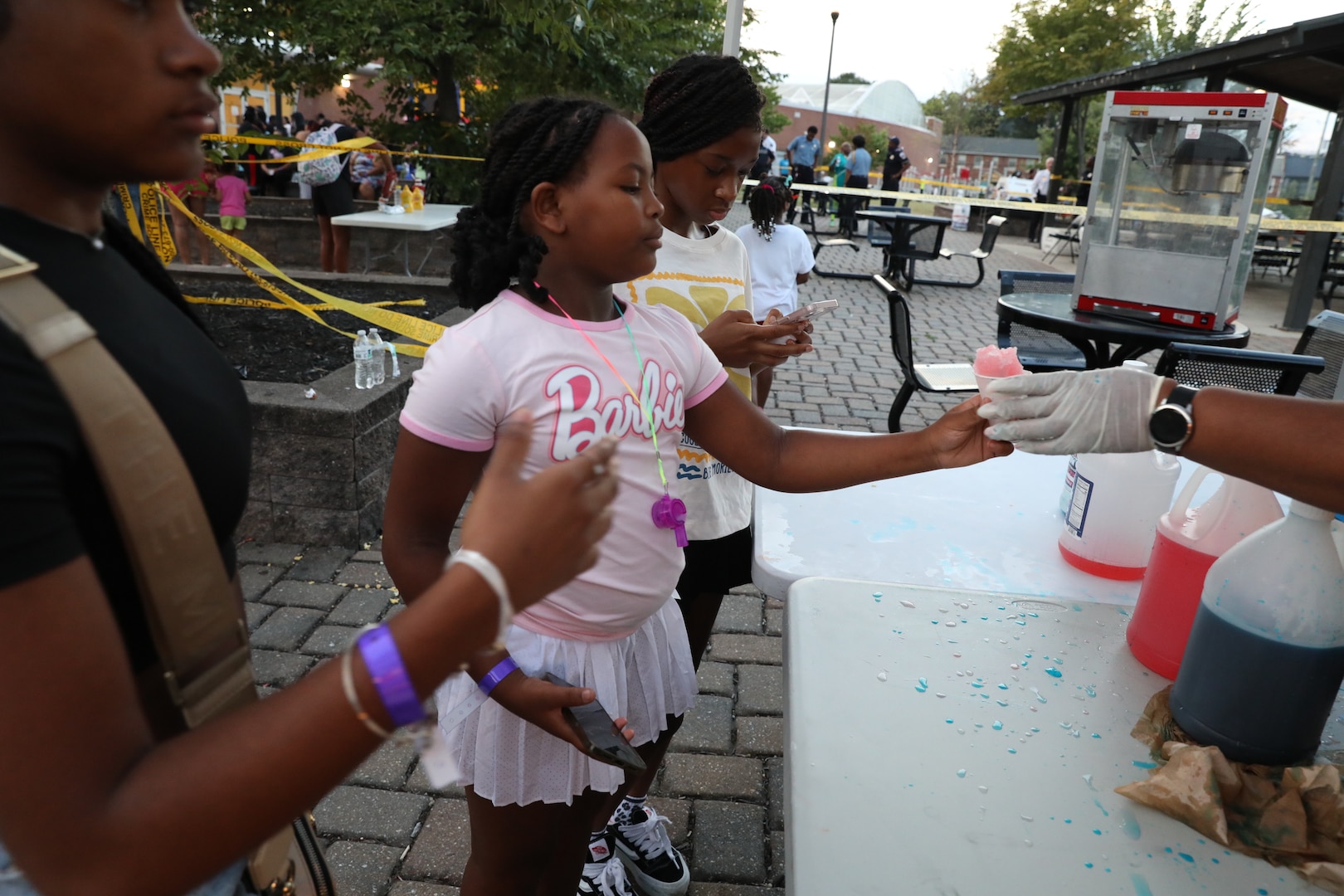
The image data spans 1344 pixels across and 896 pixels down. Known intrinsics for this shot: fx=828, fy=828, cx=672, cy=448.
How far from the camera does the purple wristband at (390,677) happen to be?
2.30ft

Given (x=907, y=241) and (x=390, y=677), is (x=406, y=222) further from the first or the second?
(x=390, y=677)

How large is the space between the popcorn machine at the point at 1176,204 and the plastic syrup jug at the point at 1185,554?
14.1 feet

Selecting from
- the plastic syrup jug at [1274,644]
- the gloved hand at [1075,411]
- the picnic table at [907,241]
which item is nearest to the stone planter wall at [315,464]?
the gloved hand at [1075,411]

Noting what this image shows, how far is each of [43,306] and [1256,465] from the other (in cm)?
148

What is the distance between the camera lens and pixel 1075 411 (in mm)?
1441

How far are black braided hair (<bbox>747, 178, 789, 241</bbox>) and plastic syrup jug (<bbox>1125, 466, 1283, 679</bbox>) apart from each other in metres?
3.53

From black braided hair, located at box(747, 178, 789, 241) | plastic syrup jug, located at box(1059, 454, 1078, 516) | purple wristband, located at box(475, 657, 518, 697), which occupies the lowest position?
purple wristband, located at box(475, 657, 518, 697)

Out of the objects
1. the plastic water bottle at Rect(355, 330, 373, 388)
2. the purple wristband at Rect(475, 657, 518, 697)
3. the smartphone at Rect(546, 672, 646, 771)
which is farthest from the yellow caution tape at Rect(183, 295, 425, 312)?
the smartphone at Rect(546, 672, 646, 771)

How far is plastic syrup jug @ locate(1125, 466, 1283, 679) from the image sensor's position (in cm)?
141

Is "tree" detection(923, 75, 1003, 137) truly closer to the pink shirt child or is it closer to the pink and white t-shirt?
the pink shirt child

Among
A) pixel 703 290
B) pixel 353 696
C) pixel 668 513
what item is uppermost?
pixel 703 290

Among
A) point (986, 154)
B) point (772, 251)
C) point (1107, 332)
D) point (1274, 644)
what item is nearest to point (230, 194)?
point (772, 251)

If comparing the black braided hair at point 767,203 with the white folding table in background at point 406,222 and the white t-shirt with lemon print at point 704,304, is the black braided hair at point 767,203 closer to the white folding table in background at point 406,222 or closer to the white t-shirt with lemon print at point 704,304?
the white t-shirt with lemon print at point 704,304

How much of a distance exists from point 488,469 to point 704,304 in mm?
1451
